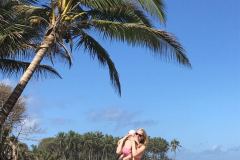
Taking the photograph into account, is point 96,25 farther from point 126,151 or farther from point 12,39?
point 126,151

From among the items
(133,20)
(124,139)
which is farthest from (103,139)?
(124,139)

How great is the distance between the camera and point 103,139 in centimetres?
10200

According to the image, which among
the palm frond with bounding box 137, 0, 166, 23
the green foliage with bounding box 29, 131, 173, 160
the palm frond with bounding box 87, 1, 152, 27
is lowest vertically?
the palm frond with bounding box 137, 0, 166, 23

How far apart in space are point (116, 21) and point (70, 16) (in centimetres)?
165

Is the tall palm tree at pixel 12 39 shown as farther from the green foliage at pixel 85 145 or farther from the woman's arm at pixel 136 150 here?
the green foliage at pixel 85 145

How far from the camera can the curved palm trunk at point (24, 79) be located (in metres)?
14.2

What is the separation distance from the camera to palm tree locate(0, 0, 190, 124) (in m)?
15.4

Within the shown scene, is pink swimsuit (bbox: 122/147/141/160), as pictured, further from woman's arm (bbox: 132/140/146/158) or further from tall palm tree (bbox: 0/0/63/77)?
tall palm tree (bbox: 0/0/63/77)

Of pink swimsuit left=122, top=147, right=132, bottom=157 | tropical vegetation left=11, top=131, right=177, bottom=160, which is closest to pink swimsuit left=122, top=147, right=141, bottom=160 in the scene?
pink swimsuit left=122, top=147, right=132, bottom=157

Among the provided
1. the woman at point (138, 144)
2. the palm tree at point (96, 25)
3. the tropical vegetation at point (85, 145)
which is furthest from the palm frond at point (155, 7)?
the tropical vegetation at point (85, 145)

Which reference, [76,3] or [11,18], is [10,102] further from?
[76,3]

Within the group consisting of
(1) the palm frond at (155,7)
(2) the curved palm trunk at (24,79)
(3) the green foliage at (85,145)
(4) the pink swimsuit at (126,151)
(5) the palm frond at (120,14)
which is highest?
(3) the green foliage at (85,145)

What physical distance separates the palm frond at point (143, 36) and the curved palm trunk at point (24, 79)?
180 centimetres

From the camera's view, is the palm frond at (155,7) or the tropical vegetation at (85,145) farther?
the tropical vegetation at (85,145)
